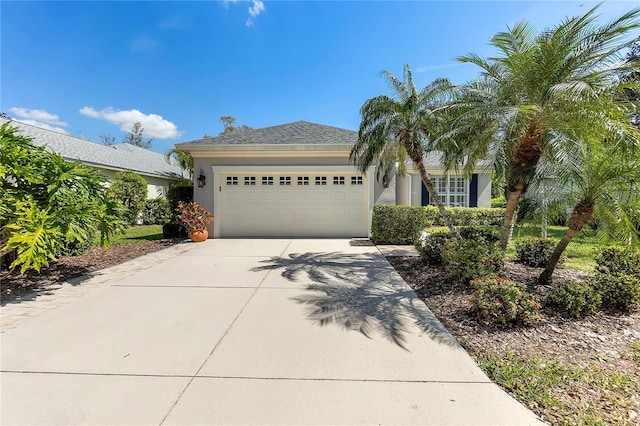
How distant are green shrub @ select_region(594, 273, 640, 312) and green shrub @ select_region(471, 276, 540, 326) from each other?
139cm

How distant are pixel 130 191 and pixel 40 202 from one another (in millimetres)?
9582

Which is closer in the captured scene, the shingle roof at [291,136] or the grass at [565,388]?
the grass at [565,388]

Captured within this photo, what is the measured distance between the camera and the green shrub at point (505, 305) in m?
3.65

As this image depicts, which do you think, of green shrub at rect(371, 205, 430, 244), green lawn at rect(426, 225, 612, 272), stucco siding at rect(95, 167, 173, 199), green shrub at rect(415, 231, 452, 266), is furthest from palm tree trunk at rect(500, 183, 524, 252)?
stucco siding at rect(95, 167, 173, 199)

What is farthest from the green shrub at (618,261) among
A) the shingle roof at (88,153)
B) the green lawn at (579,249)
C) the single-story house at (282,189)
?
the shingle roof at (88,153)

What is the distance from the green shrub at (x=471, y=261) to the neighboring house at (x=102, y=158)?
1480 centimetres

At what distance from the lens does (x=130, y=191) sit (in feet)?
44.5

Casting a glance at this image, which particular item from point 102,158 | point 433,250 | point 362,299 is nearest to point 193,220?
point 362,299

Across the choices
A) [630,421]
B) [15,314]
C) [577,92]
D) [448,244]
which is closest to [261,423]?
[630,421]

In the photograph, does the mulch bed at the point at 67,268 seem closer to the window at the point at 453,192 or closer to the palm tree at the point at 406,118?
the palm tree at the point at 406,118

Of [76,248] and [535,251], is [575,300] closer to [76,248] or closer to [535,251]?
[535,251]

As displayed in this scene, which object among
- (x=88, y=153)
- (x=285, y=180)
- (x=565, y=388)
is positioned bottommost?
(x=565, y=388)

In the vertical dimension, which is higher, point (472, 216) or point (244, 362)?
point (472, 216)

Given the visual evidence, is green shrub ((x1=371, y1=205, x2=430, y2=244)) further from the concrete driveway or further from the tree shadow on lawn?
the concrete driveway
